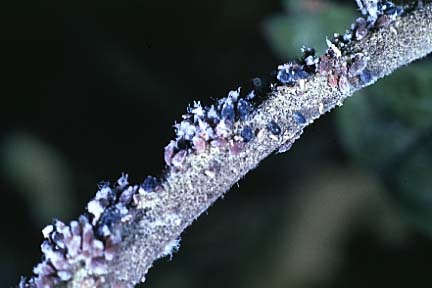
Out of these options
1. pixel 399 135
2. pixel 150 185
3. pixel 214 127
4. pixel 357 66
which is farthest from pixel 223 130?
pixel 399 135

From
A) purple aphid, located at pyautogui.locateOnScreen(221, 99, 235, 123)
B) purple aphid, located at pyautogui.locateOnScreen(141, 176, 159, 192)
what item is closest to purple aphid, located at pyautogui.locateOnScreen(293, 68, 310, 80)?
purple aphid, located at pyautogui.locateOnScreen(221, 99, 235, 123)

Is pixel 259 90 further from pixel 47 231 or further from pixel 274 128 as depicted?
pixel 47 231

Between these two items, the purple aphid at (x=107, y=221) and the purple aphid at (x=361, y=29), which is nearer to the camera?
the purple aphid at (x=107, y=221)

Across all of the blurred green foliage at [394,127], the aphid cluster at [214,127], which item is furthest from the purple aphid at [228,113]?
the blurred green foliage at [394,127]

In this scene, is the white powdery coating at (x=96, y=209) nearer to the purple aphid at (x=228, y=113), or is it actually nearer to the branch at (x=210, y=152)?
the branch at (x=210, y=152)

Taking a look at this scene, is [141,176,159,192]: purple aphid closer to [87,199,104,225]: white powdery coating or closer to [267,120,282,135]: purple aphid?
[87,199,104,225]: white powdery coating

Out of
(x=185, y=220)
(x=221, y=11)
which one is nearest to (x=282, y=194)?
(x=221, y=11)

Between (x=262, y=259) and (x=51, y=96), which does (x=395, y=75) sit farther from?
(x=51, y=96)
